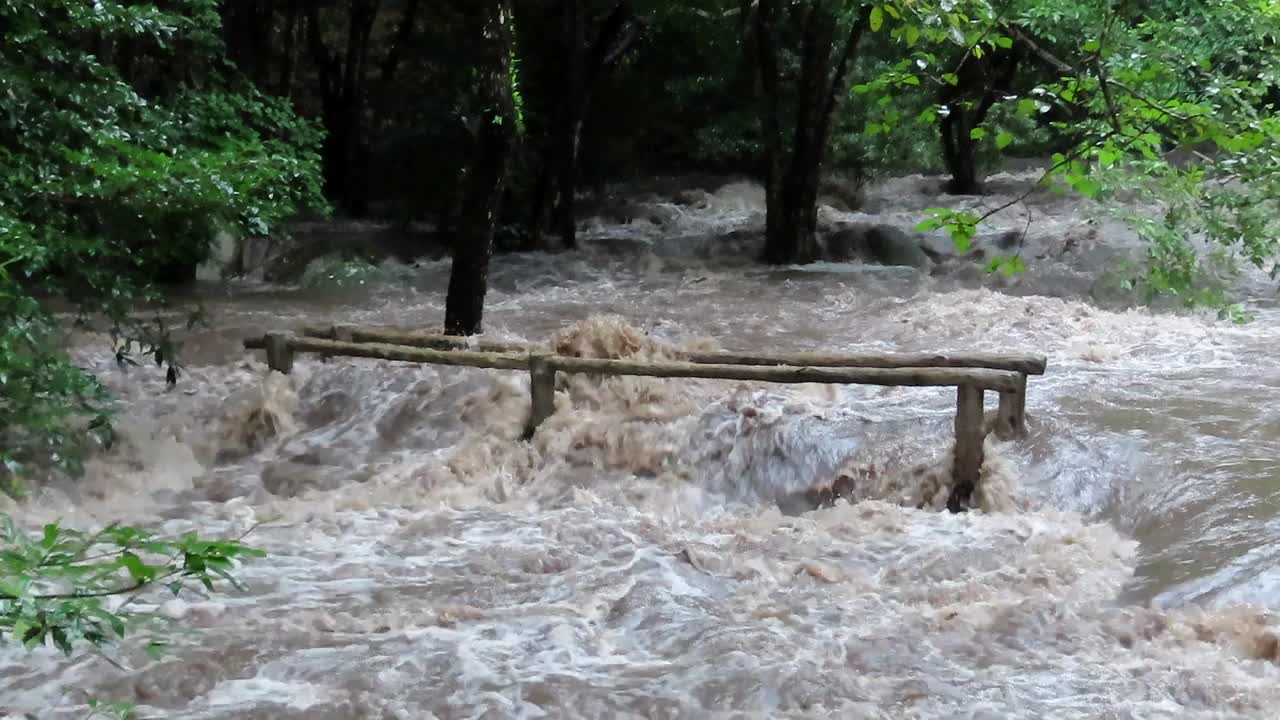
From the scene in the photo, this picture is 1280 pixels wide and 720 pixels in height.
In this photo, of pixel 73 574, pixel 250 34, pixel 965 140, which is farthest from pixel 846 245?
pixel 73 574

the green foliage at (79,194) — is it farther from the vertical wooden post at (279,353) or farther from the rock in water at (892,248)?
the rock in water at (892,248)

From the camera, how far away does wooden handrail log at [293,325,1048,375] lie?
7160 mm

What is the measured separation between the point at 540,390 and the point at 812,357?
1902 mm

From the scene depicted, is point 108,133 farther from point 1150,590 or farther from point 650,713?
point 1150,590

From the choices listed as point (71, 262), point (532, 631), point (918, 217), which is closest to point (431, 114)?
point (918, 217)

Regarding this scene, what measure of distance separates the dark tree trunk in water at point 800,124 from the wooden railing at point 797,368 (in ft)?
28.3

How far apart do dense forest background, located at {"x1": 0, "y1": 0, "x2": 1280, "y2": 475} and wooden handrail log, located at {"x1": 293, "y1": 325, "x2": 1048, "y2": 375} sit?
102 centimetres

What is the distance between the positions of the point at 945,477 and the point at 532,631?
3043 mm

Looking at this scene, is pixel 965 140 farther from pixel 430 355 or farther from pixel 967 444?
pixel 430 355

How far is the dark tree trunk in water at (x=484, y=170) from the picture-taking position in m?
9.33

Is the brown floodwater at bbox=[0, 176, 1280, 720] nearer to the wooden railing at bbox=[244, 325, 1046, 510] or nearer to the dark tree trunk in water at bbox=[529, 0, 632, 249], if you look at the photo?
the wooden railing at bbox=[244, 325, 1046, 510]

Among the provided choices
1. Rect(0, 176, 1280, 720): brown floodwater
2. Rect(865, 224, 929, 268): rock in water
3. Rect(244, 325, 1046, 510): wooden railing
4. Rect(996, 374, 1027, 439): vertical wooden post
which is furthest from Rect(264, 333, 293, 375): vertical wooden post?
Rect(865, 224, 929, 268): rock in water

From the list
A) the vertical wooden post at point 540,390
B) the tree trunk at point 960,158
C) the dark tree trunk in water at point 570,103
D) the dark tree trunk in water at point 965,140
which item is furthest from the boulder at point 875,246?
the vertical wooden post at point 540,390

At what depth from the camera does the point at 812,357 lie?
7.66 m
